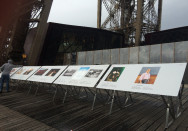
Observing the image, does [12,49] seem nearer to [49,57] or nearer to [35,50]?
[35,50]

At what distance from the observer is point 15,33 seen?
48.8ft

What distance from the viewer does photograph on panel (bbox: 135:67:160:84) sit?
388 cm

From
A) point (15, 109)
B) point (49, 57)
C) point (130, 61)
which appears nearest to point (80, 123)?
point (15, 109)

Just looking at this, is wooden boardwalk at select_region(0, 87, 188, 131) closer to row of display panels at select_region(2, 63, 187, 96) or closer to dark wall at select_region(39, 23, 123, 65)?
row of display panels at select_region(2, 63, 187, 96)

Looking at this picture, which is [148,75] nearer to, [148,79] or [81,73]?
[148,79]

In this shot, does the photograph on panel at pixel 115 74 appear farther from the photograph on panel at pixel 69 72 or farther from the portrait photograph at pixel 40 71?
the portrait photograph at pixel 40 71

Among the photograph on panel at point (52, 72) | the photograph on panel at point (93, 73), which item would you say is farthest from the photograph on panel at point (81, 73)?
the photograph on panel at point (52, 72)

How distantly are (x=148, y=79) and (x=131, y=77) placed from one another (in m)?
0.50

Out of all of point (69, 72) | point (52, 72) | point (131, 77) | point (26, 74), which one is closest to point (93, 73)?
point (69, 72)

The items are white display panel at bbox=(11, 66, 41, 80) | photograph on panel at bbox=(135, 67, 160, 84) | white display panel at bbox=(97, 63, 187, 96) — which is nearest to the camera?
white display panel at bbox=(97, 63, 187, 96)

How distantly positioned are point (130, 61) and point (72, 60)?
827 centimetres

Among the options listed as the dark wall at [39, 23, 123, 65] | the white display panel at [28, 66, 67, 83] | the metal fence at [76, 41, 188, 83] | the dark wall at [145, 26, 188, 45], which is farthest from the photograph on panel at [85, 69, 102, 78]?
the dark wall at [145, 26, 188, 45]

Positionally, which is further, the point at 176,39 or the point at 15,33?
the point at 176,39

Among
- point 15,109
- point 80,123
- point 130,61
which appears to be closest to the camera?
point 80,123
